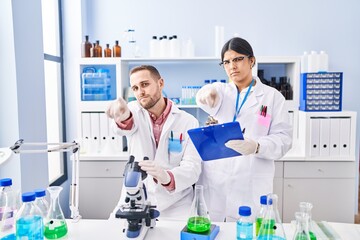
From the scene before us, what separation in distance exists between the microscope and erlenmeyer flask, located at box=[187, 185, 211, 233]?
0.17 metres

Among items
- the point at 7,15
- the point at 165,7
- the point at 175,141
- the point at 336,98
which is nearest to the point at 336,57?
the point at 336,98

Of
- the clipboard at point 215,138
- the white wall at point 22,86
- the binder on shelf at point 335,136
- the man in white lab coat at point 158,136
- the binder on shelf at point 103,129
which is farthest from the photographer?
the binder on shelf at point 103,129

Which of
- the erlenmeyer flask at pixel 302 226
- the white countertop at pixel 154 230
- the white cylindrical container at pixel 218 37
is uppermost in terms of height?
the white cylindrical container at pixel 218 37

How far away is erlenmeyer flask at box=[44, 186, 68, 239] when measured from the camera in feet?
4.31

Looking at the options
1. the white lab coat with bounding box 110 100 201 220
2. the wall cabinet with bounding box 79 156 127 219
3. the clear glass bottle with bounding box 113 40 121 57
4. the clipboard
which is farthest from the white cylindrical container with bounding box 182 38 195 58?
the clipboard

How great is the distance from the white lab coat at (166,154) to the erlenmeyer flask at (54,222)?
456 mm

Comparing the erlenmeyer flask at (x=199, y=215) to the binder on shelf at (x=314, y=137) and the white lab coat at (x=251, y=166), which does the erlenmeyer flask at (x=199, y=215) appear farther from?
the binder on shelf at (x=314, y=137)

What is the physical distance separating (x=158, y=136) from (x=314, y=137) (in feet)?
5.42

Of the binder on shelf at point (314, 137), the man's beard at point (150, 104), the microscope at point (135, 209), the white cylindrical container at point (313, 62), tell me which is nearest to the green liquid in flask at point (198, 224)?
the microscope at point (135, 209)

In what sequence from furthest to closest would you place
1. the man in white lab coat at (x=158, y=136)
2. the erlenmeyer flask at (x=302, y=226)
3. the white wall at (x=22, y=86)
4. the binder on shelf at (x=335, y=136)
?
the binder on shelf at (x=335, y=136) < the white wall at (x=22, y=86) < the man in white lab coat at (x=158, y=136) < the erlenmeyer flask at (x=302, y=226)

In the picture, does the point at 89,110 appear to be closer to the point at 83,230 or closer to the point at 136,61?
the point at 136,61

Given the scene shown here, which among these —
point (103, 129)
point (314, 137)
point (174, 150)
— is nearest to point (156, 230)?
point (174, 150)

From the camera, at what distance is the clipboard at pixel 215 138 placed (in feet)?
5.18

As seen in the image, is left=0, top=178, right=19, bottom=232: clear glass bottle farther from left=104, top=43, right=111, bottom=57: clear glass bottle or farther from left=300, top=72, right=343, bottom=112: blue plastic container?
left=300, top=72, right=343, bottom=112: blue plastic container
